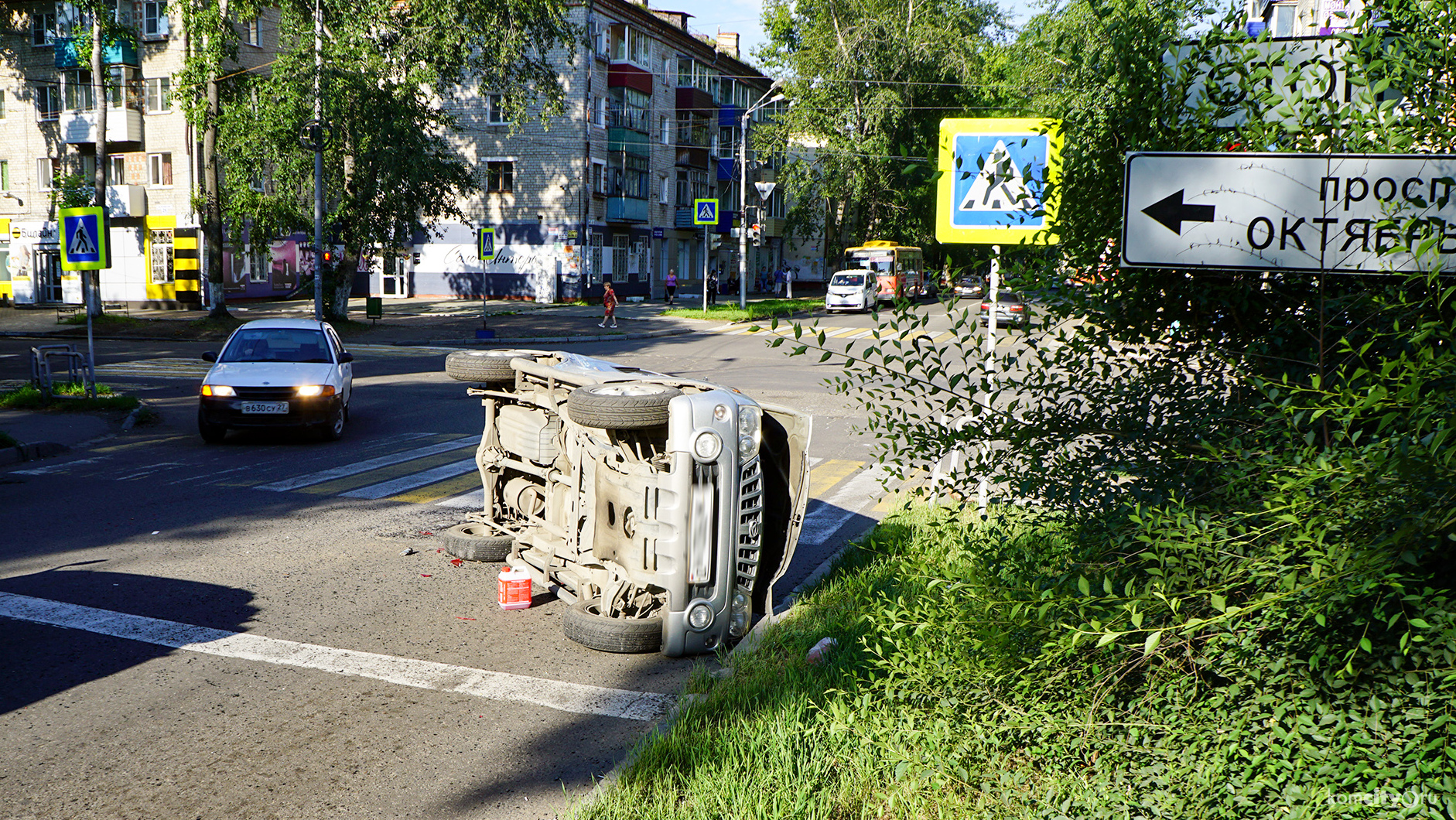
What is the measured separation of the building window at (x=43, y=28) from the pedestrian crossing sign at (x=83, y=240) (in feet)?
114

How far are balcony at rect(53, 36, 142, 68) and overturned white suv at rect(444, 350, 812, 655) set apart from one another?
41046 millimetres

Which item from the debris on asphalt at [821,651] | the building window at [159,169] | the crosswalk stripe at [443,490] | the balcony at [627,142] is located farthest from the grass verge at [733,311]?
the debris on asphalt at [821,651]

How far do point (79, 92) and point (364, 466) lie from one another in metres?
41.3

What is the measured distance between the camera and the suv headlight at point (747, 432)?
5699 millimetres

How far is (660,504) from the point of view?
5.65 m

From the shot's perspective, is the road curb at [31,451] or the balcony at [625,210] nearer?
the road curb at [31,451]

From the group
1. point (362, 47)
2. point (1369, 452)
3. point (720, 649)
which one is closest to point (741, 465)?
point (720, 649)

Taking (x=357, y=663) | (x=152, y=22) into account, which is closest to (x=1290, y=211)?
(x=357, y=663)

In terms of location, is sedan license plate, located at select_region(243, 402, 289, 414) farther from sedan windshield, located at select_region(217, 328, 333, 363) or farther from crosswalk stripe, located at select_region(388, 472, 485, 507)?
crosswalk stripe, located at select_region(388, 472, 485, 507)

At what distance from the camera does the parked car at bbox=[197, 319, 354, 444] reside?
494 inches

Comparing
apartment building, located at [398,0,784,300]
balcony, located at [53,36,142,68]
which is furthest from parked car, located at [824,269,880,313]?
balcony, located at [53,36,142,68]

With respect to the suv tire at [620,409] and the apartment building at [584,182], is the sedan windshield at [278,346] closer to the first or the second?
the suv tire at [620,409]

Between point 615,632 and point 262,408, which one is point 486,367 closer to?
point 615,632

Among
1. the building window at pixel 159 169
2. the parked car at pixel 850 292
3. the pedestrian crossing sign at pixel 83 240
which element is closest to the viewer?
the pedestrian crossing sign at pixel 83 240
